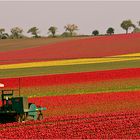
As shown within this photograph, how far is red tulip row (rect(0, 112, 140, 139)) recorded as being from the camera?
657 inches

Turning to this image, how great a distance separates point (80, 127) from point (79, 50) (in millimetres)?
52533

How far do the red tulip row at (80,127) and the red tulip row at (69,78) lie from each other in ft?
54.3

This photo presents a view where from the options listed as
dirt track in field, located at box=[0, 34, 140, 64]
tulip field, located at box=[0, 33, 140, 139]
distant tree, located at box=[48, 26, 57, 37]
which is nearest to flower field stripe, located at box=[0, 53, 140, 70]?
tulip field, located at box=[0, 33, 140, 139]

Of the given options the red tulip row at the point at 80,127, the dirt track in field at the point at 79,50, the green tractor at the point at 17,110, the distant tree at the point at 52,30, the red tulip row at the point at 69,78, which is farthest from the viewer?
the distant tree at the point at 52,30

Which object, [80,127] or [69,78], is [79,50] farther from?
[80,127]

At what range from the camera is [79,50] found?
2778 inches

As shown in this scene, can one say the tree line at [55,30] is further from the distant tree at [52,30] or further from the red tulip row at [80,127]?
the red tulip row at [80,127]

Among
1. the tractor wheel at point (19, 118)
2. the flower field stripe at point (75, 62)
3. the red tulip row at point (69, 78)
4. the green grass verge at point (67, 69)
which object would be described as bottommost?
the tractor wheel at point (19, 118)

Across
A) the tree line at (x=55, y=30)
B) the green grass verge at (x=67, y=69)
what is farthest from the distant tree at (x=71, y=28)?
the green grass verge at (x=67, y=69)

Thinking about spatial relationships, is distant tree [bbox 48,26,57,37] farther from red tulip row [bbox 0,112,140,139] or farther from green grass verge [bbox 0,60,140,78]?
red tulip row [bbox 0,112,140,139]

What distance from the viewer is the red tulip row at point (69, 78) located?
38763mm

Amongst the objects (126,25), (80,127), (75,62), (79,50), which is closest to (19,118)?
(80,127)

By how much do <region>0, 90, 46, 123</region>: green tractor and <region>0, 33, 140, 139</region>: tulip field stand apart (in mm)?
475

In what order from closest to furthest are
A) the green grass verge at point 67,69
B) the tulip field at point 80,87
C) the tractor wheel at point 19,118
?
the tulip field at point 80,87 → the tractor wheel at point 19,118 → the green grass verge at point 67,69
